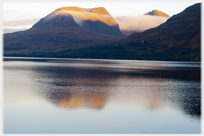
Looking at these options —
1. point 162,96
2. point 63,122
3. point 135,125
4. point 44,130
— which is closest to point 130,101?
point 162,96

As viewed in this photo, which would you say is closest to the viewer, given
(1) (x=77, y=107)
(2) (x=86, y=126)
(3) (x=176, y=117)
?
(2) (x=86, y=126)

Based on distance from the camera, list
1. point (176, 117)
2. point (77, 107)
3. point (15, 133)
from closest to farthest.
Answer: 1. point (15, 133)
2. point (176, 117)
3. point (77, 107)

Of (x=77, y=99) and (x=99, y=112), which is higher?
(x=77, y=99)

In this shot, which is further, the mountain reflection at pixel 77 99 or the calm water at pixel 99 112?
the mountain reflection at pixel 77 99

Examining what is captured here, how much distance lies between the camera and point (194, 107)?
4853cm

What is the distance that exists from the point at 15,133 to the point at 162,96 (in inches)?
1467

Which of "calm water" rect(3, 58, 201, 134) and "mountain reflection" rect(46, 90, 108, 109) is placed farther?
"mountain reflection" rect(46, 90, 108, 109)

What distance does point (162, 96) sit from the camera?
6053 centimetres

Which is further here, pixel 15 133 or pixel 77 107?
pixel 77 107

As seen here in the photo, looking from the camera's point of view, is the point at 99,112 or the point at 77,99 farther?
the point at 77,99

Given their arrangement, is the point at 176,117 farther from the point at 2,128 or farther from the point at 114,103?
the point at 2,128

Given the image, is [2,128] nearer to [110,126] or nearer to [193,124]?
[110,126]

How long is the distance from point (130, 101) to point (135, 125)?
52.7 feet

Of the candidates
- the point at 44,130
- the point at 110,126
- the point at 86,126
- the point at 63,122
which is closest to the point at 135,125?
the point at 110,126
